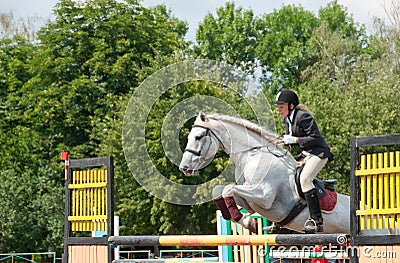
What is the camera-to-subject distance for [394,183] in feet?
17.3

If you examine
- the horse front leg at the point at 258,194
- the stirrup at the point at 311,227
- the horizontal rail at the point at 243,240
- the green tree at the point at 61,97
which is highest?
the green tree at the point at 61,97

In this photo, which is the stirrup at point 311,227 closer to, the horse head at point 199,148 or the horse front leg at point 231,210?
the horse front leg at point 231,210

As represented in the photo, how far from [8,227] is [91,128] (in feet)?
14.3

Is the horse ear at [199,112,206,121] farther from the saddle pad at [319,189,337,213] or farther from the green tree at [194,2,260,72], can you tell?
the green tree at [194,2,260,72]

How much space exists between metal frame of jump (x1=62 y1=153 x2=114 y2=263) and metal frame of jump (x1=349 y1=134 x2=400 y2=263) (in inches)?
99.4

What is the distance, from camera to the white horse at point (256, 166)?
759 centimetres

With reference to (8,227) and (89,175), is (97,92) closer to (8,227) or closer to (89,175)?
(8,227)

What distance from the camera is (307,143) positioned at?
731 centimetres

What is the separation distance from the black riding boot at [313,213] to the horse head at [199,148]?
42.1 inches

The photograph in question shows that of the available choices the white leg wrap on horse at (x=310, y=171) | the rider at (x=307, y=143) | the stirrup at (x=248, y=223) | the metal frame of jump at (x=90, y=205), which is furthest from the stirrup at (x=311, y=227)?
the metal frame of jump at (x=90, y=205)

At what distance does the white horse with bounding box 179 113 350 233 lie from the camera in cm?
759

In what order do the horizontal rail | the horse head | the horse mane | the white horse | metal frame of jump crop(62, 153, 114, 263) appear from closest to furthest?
the horizontal rail < metal frame of jump crop(62, 153, 114, 263) < the white horse < the horse head < the horse mane

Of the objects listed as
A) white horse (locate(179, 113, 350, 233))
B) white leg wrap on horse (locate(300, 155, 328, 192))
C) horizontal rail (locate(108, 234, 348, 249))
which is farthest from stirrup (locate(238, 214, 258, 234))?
horizontal rail (locate(108, 234, 348, 249))

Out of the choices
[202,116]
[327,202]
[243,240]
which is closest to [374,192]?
[243,240]
